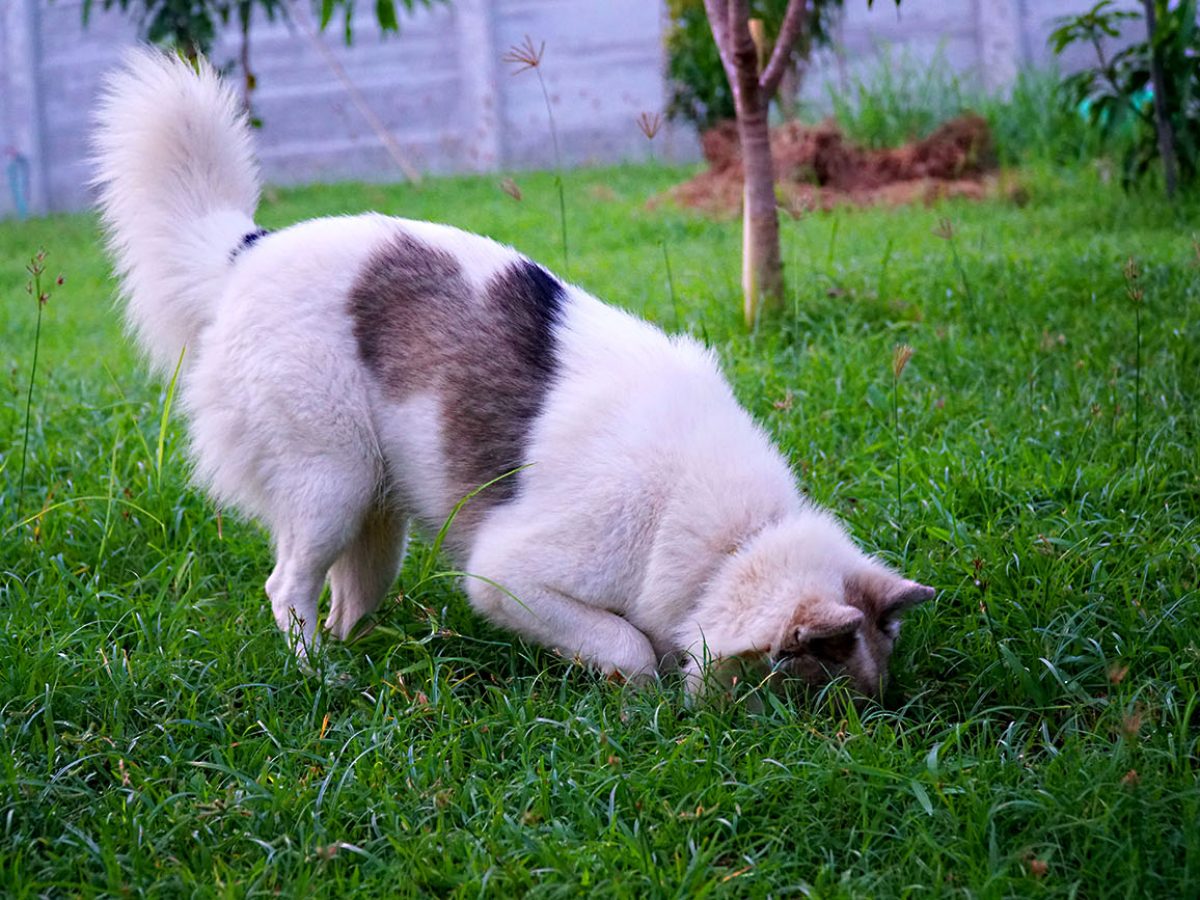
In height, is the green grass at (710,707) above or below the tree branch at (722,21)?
below

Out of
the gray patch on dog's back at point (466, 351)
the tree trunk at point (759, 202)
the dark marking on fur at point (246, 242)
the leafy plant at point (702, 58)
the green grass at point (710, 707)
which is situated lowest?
the green grass at point (710, 707)

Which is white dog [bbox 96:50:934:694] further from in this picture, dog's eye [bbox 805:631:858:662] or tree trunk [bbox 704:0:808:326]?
tree trunk [bbox 704:0:808:326]

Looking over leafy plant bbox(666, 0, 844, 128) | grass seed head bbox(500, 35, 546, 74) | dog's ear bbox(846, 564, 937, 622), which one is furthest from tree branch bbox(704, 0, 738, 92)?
leafy plant bbox(666, 0, 844, 128)

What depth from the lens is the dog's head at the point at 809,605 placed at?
8.87ft

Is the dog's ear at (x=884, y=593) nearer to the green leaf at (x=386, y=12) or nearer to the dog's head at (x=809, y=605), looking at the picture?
the dog's head at (x=809, y=605)

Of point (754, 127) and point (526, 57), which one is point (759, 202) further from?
point (526, 57)

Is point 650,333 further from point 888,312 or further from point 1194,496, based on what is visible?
point 888,312

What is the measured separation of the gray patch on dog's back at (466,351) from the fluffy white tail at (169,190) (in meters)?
0.53

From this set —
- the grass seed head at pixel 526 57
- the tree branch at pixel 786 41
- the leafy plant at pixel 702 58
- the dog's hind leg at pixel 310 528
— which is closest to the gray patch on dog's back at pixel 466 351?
the dog's hind leg at pixel 310 528

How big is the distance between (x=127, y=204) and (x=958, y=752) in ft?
9.18

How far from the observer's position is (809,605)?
268cm

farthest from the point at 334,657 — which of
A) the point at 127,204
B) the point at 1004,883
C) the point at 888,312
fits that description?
the point at 888,312

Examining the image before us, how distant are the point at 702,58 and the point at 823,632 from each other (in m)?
11.0

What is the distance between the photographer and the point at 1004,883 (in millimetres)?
2084
